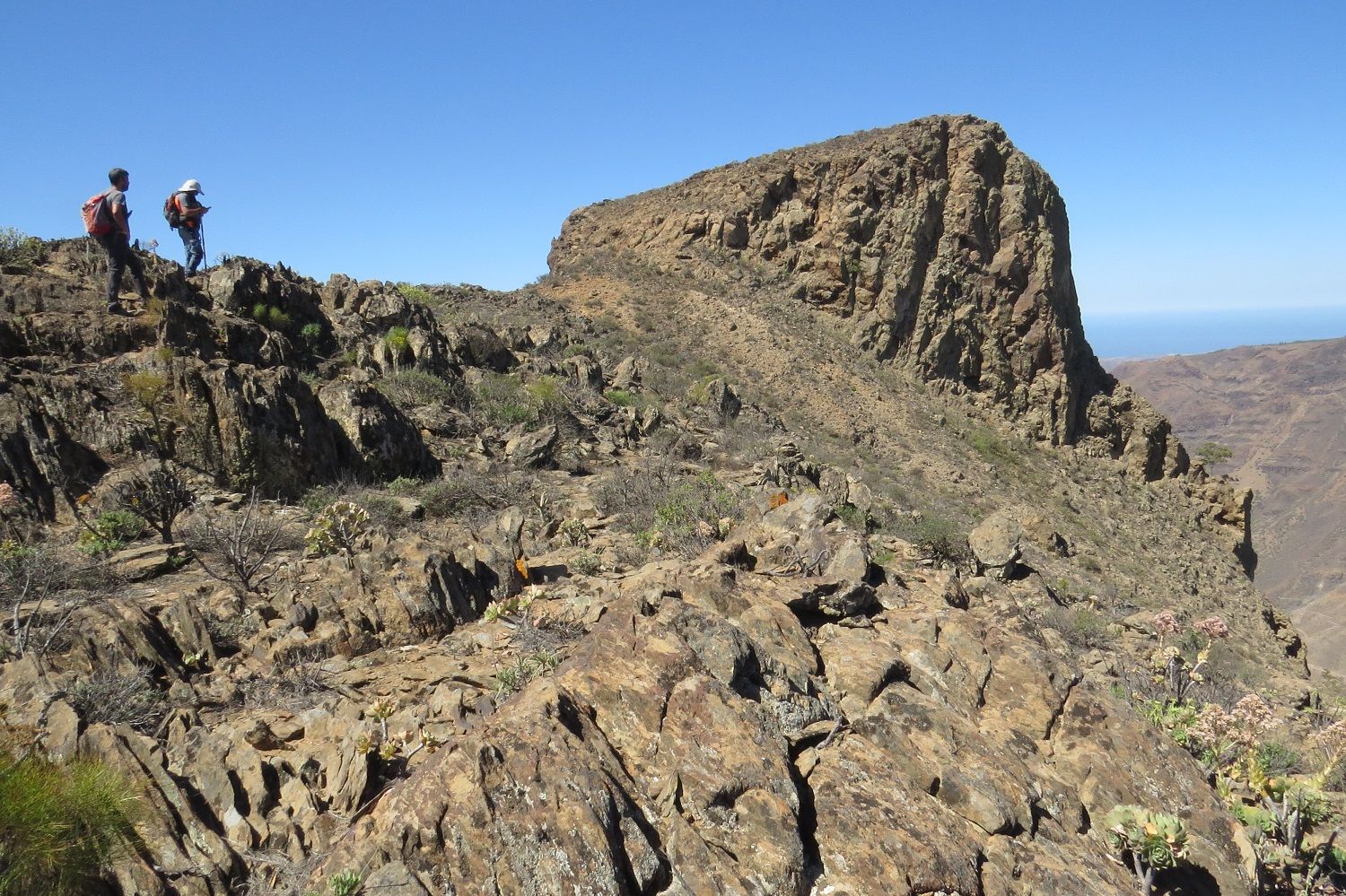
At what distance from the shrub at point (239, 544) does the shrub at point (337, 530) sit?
0.94 ft

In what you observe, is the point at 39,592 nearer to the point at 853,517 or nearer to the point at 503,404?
the point at 503,404

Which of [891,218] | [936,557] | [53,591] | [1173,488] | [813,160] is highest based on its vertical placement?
[813,160]

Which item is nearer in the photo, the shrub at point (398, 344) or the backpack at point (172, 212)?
the backpack at point (172, 212)

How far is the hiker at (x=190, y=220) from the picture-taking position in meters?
8.76

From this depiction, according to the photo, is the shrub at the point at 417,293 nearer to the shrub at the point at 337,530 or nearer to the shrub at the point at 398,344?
the shrub at the point at 398,344

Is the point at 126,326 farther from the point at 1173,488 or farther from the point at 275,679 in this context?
the point at 1173,488

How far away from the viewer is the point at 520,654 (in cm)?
421

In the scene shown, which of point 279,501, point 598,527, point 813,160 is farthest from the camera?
point 813,160

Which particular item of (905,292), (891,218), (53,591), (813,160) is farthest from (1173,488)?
(53,591)

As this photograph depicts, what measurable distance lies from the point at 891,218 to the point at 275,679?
26.0 metres

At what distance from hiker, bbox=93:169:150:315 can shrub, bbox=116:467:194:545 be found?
277 cm

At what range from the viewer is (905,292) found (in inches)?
1014

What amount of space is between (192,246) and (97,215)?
2.10m

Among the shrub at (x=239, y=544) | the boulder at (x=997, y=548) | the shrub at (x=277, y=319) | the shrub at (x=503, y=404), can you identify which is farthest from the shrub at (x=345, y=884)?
the shrub at (x=277, y=319)
